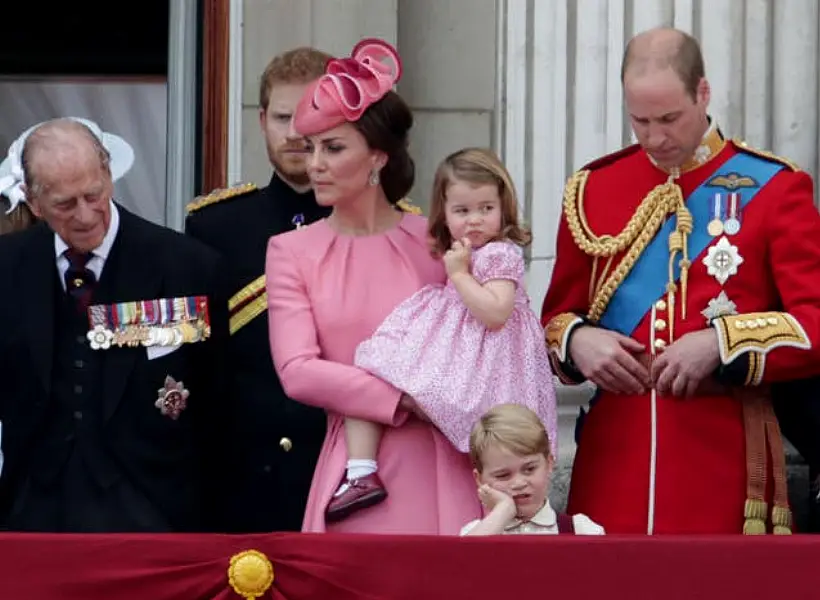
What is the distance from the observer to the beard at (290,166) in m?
6.62

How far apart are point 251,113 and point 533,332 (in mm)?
1779

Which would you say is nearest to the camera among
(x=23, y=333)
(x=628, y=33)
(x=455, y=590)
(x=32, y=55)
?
(x=455, y=590)

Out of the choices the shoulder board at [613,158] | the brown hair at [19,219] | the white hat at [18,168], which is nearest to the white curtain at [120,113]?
the white hat at [18,168]

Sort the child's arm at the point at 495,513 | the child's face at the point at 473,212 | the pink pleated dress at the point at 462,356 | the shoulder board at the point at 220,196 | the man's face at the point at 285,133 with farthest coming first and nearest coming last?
the shoulder board at the point at 220,196
the man's face at the point at 285,133
the child's face at the point at 473,212
the pink pleated dress at the point at 462,356
the child's arm at the point at 495,513

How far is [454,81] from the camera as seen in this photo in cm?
782

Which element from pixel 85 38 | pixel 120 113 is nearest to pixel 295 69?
pixel 120 113

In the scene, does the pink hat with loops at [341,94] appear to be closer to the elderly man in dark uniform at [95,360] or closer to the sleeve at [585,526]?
the elderly man in dark uniform at [95,360]

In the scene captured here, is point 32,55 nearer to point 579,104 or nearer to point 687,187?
point 579,104

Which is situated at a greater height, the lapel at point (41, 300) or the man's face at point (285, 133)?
the man's face at point (285, 133)

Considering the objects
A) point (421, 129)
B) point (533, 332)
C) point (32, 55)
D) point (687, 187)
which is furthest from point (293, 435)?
point (32, 55)

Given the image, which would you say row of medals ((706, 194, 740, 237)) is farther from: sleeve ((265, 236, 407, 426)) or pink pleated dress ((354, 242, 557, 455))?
sleeve ((265, 236, 407, 426))

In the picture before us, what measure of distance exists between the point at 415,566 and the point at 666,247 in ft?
3.93

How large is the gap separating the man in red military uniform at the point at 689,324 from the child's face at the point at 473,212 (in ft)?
1.13

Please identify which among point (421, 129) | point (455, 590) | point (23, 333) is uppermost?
point (421, 129)
